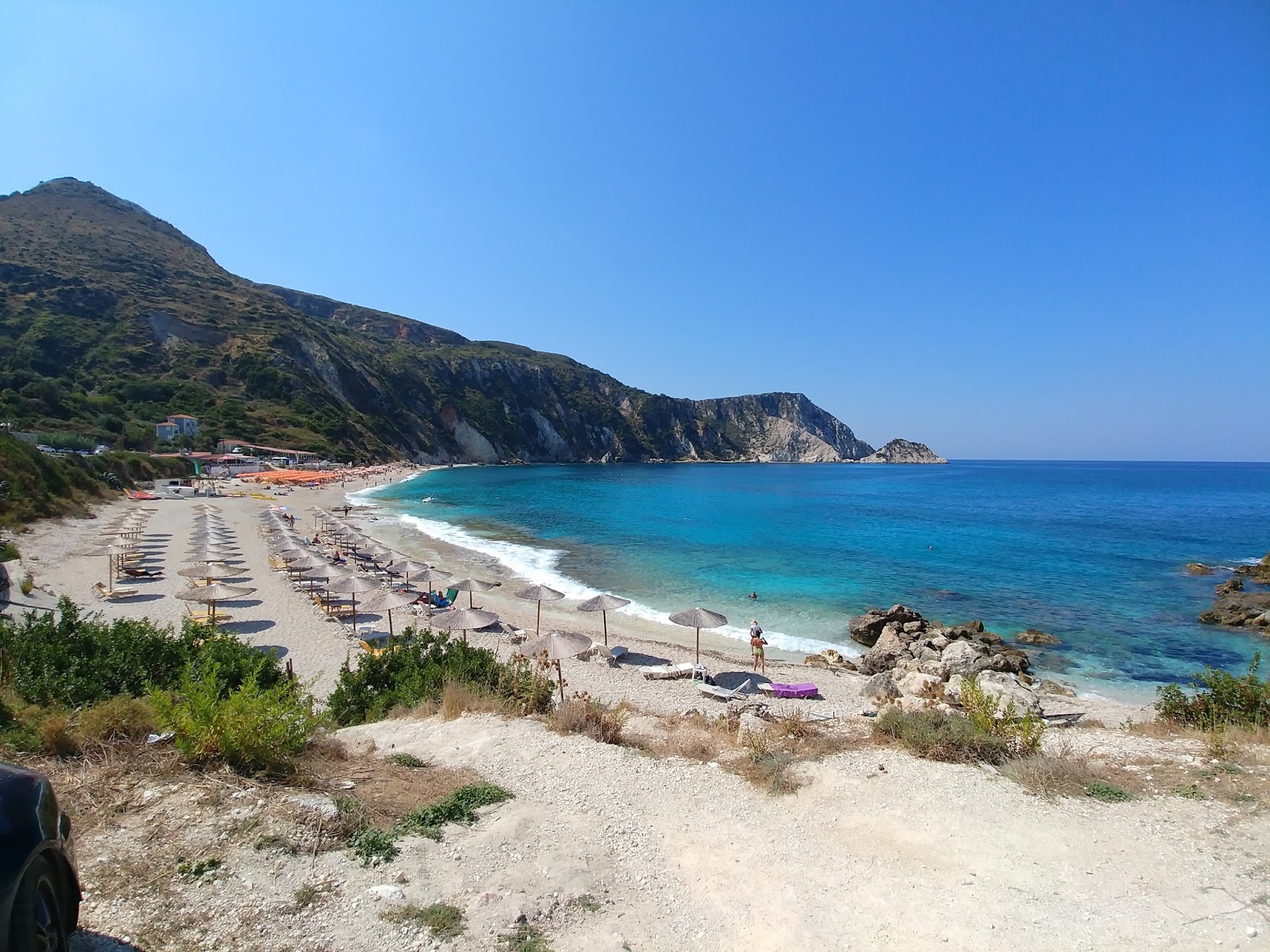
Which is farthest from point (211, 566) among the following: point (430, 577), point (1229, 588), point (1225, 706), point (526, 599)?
point (1229, 588)

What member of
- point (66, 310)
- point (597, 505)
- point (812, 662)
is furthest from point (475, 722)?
point (66, 310)

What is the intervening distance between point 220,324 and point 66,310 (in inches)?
711

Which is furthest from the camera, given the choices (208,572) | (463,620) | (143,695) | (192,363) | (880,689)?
(192,363)

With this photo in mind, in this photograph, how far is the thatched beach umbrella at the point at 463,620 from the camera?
1567 centimetres

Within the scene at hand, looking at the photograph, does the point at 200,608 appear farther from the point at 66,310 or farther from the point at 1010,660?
the point at 66,310

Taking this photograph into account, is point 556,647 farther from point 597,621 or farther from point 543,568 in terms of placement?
point 543,568

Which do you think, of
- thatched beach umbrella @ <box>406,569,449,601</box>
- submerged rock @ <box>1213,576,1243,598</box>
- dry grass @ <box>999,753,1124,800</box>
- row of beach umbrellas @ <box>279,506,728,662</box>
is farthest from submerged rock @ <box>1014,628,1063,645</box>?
thatched beach umbrella @ <box>406,569,449,601</box>

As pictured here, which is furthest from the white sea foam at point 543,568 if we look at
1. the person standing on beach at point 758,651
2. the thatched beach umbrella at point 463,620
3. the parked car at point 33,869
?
the parked car at point 33,869

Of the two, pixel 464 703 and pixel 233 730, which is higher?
pixel 233 730

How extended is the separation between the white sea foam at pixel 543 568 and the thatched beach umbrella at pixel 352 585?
22.6ft

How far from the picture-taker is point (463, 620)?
15930mm

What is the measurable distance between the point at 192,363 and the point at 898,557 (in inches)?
3777

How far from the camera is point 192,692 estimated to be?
5438 millimetres

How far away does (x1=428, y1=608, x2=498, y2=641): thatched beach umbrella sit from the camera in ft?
51.4
